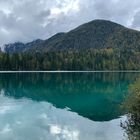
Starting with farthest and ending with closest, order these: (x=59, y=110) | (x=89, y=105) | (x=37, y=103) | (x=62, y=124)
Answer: (x=37, y=103) → (x=89, y=105) → (x=59, y=110) → (x=62, y=124)

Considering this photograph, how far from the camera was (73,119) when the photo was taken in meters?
50.2

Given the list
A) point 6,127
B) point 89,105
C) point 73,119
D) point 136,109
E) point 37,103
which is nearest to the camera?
point 136,109

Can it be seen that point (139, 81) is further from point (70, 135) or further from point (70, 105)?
point (70, 105)

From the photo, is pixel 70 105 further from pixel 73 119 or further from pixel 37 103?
pixel 73 119

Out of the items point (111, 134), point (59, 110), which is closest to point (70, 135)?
point (111, 134)

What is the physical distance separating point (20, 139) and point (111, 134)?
33.6 feet

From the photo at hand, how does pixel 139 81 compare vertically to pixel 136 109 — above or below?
above

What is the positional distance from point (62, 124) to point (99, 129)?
558 cm

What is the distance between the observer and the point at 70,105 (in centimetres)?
6694

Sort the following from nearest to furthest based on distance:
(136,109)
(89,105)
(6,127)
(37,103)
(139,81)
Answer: (136,109), (139,81), (6,127), (89,105), (37,103)

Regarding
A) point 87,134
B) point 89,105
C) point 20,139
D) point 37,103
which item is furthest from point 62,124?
point 37,103

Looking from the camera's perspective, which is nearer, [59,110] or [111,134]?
[111,134]

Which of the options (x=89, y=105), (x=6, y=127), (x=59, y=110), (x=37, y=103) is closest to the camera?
(x=6, y=127)

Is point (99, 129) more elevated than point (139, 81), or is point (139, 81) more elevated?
point (139, 81)
